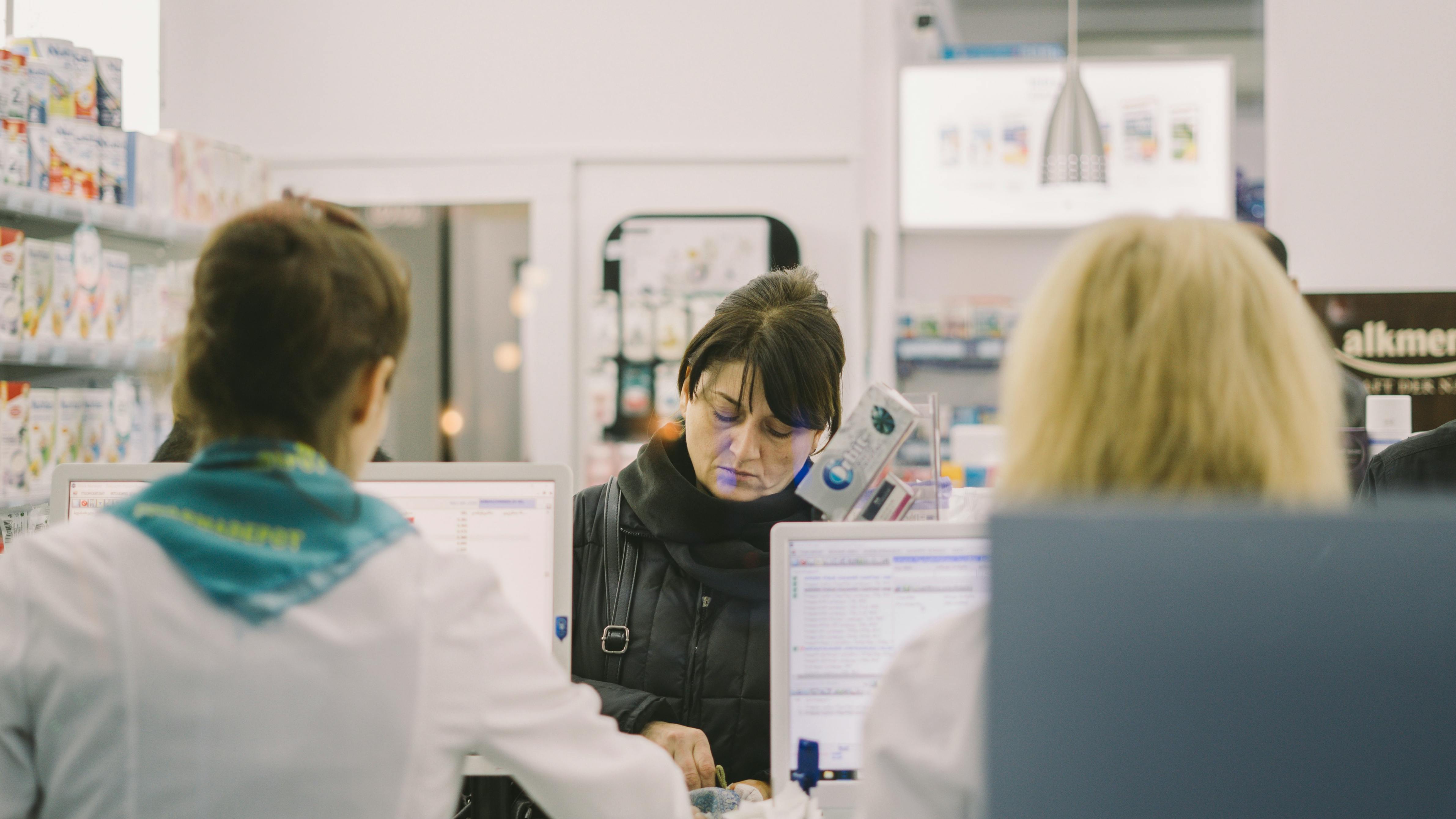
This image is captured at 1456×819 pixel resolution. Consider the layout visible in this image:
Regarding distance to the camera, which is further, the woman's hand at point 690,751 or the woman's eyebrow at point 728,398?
the woman's eyebrow at point 728,398

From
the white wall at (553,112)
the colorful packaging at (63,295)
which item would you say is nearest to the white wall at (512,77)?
the white wall at (553,112)

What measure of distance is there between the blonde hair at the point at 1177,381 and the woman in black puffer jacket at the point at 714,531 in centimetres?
90

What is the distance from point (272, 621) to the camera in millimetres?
983

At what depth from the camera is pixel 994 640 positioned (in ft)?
2.69

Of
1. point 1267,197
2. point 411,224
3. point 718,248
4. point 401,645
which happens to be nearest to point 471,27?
point 411,224

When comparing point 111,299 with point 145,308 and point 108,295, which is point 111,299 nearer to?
point 108,295

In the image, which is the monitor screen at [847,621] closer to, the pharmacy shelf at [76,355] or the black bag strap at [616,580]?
the black bag strap at [616,580]

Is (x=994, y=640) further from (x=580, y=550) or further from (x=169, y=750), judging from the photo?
(x=580, y=550)

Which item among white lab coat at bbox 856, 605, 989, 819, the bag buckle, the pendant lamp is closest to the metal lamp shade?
the pendant lamp

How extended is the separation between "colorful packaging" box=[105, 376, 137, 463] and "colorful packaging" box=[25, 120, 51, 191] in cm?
65

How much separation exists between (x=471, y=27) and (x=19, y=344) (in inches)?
99.3

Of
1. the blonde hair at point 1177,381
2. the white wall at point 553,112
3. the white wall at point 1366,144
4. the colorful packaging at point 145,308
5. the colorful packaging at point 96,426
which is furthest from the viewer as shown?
the white wall at point 553,112

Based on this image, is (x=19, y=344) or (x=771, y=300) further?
(x=19, y=344)

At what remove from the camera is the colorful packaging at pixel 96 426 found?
3318mm
